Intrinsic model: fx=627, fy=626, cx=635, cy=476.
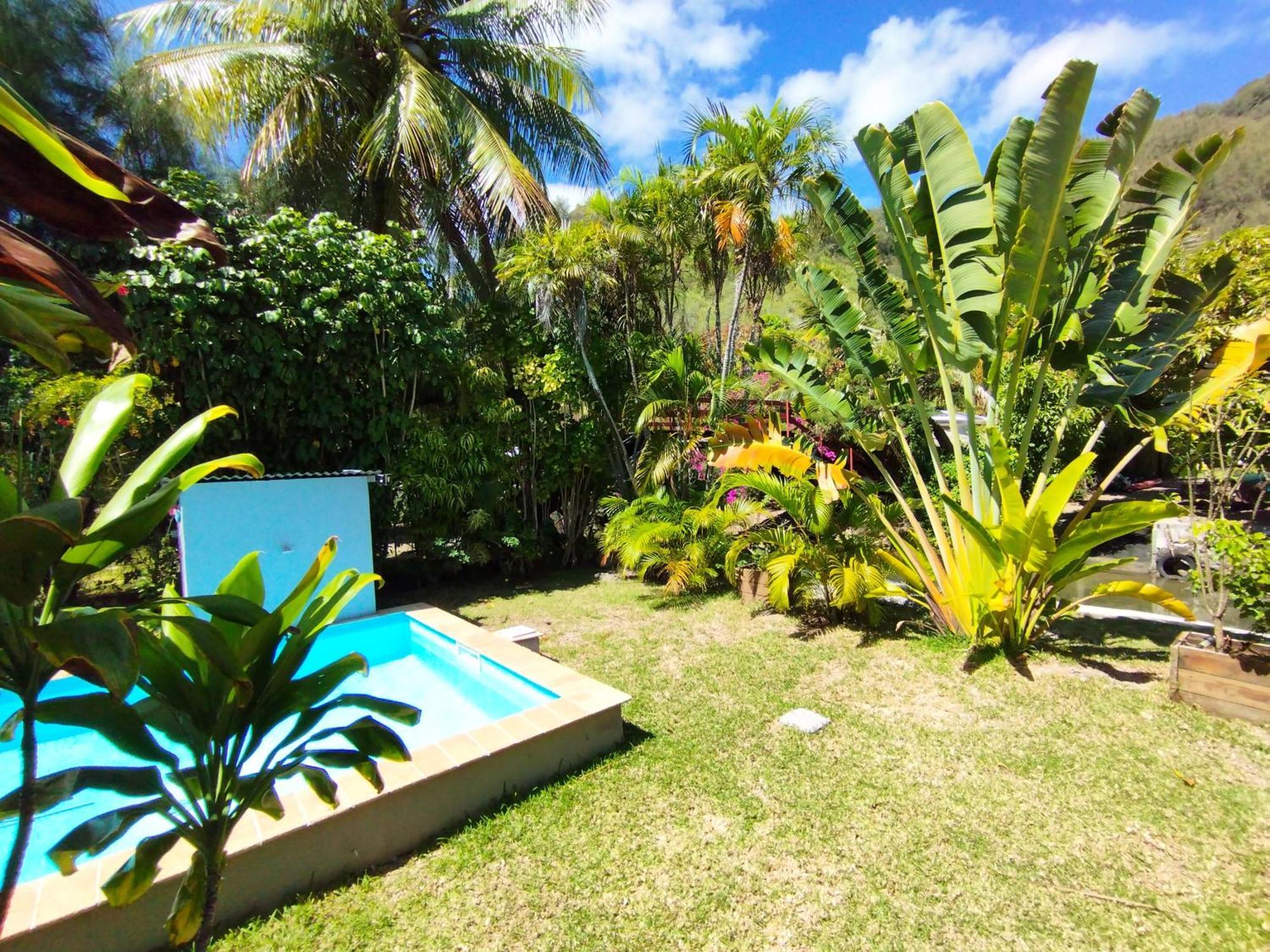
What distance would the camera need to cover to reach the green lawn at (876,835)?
2.74m

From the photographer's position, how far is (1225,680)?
175 inches

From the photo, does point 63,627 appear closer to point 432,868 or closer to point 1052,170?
point 432,868

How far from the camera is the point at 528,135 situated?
12.1 m

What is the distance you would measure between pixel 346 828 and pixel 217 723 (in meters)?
1.73

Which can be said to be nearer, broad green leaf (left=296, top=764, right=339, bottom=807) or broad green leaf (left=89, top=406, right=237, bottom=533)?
broad green leaf (left=89, top=406, right=237, bottom=533)

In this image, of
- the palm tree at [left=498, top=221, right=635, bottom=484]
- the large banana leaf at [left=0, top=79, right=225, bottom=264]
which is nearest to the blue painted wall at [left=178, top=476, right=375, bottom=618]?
the palm tree at [left=498, top=221, right=635, bottom=484]

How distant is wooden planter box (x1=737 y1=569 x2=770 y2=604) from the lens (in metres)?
7.86

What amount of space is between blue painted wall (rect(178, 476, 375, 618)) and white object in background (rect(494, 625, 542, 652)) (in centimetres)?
229

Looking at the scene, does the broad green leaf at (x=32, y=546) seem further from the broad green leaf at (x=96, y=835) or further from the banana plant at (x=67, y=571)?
the broad green leaf at (x=96, y=835)

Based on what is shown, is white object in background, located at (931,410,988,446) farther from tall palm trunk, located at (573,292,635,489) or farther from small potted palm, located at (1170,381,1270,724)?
tall palm trunk, located at (573,292,635,489)

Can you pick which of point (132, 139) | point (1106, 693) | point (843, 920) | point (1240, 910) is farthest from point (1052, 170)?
point (132, 139)

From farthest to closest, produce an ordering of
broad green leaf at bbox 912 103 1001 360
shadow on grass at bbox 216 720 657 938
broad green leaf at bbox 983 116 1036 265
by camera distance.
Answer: broad green leaf at bbox 912 103 1001 360 < broad green leaf at bbox 983 116 1036 265 < shadow on grass at bbox 216 720 657 938

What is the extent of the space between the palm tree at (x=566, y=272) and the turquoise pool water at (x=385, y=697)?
4.22 m

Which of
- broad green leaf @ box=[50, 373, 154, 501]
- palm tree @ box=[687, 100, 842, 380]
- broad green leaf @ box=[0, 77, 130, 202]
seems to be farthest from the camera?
palm tree @ box=[687, 100, 842, 380]
